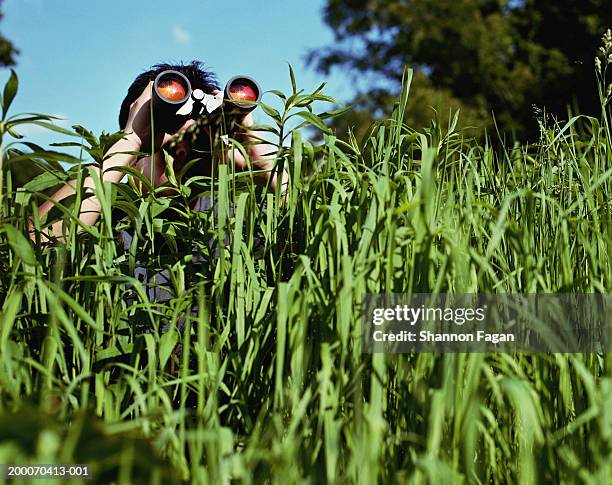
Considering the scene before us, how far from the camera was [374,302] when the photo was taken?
115cm

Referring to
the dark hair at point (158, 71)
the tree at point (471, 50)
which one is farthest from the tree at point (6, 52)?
the dark hair at point (158, 71)

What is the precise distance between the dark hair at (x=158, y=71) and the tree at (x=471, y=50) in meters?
12.2

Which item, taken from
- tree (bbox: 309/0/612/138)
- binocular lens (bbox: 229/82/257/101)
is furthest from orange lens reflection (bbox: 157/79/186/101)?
tree (bbox: 309/0/612/138)

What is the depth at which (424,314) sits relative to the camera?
1.15m

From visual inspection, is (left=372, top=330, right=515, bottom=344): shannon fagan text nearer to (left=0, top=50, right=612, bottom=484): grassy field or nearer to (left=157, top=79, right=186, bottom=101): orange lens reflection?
(left=0, top=50, right=612, bottom=484): grassy field

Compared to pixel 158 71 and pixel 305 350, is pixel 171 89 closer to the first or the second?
pixel 158 71

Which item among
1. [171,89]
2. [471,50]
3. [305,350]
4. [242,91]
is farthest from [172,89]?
[471,50]

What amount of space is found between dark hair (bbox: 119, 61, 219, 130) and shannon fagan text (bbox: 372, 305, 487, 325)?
123 centimetres

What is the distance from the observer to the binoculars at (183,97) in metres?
1.74

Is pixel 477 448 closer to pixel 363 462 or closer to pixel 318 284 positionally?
pixel 363 462

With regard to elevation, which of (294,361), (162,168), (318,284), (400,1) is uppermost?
(400,1)

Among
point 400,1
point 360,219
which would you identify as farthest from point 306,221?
point 400,1

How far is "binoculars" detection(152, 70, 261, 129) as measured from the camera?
174 centimetres

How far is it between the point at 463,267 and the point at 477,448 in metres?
0.30
